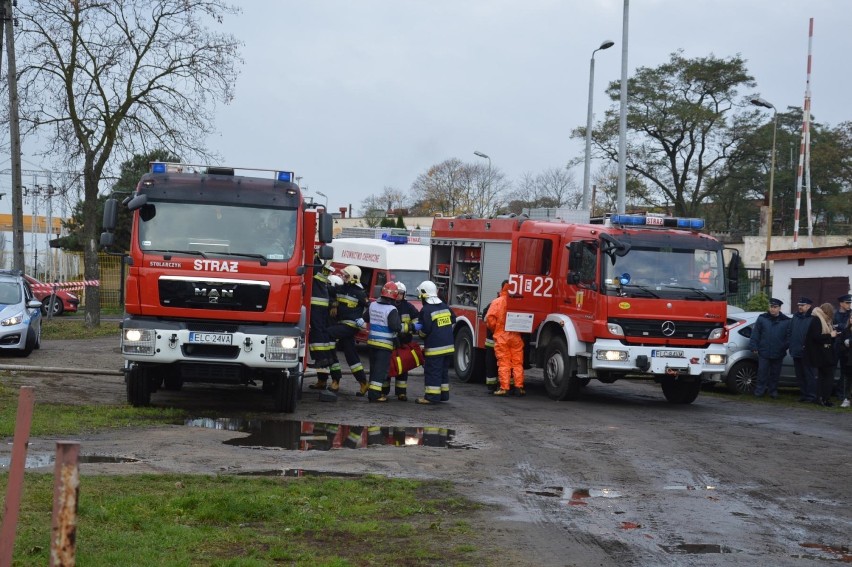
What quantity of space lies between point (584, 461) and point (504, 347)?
22.5 ft

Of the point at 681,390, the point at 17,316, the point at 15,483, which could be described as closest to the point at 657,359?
the point at 681,390

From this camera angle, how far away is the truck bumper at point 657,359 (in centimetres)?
1638

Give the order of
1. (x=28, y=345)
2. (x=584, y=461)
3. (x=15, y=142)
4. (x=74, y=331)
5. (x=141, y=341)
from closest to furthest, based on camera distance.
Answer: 1. (x=584, y=461)
2. (x=141, y=341)
3. (x=28, y=345)
4. (x=15, y=142)
5. (x=74, y=331)

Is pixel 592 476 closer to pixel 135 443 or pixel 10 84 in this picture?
pixel 135 443

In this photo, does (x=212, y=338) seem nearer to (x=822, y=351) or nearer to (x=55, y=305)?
(x=822, y=351)

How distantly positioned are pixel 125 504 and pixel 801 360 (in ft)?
46.2

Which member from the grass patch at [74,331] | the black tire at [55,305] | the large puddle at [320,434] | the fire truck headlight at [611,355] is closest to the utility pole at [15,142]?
the grass patch at [74,331]

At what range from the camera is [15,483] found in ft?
16.3

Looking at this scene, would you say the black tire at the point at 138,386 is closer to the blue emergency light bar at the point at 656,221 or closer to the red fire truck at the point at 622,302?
the red fire truck at the point at 622,302

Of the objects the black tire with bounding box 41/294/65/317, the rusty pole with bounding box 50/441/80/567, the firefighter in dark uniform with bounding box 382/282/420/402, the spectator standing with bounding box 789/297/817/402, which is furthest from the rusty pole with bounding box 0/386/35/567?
the black tire with bounding box 41/294/65/317

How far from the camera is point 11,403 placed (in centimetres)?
1388

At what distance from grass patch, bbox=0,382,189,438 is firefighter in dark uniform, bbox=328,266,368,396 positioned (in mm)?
3193

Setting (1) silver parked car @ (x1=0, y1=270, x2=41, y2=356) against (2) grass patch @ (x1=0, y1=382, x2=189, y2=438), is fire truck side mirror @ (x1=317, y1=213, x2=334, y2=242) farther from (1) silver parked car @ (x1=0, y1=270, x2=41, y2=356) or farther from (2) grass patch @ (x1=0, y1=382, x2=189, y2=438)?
(1) silver parked car @ (x1=0, y1=270, x2=41, y2=356)

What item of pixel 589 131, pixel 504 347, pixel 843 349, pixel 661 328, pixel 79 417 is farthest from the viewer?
pixel 589 131
